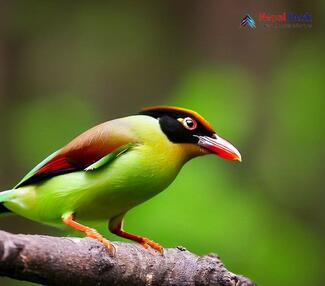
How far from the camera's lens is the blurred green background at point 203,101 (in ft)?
18.9

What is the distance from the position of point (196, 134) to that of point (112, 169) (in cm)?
46

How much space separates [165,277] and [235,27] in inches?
177

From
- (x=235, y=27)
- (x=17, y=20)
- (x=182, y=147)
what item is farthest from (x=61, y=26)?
(x=182, y=147)

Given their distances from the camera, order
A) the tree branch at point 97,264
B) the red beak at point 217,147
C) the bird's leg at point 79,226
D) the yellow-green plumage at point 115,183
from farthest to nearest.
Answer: the red beak at point 217,147, the yellow-green plumage at point 115,183, the bird's leg at point 79,226, the tree branch at point 97,264

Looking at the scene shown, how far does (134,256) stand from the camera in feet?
12.8

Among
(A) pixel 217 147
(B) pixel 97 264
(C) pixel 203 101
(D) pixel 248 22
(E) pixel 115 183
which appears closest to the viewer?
(B) pixel 97 264

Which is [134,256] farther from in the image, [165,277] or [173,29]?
[173,29]

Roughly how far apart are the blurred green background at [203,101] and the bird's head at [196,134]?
114 cm

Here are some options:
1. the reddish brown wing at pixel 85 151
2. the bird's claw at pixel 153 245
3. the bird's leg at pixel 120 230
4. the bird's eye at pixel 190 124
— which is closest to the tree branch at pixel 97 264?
the bird's claw at pixel 153 245

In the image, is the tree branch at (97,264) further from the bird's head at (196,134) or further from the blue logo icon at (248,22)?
the blue logo icon at (248,22)

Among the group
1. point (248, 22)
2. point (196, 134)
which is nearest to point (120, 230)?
point (196, 134)

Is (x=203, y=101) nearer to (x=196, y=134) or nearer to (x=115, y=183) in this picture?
(x=196, y=134)

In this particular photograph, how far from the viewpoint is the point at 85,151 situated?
4.15 m

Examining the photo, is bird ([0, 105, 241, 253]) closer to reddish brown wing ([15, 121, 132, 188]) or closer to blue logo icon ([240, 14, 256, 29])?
reddish brown wing ([15, 121, 132, 188])
